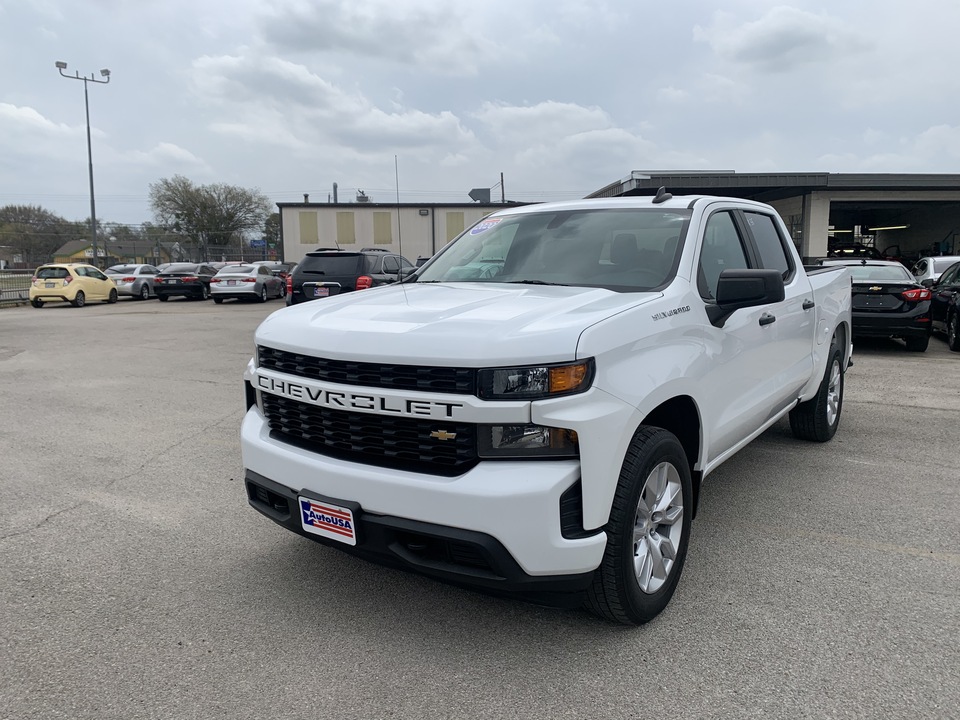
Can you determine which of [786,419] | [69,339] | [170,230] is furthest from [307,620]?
[170,230]

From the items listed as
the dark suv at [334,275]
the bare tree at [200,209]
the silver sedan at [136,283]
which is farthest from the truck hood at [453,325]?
the bare tree at [200,209]

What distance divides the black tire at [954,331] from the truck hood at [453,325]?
33.2 ft

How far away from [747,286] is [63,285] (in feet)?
80.1

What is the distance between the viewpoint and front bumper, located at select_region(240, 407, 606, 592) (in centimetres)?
240

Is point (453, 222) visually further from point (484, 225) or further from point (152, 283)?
point (484, 225)

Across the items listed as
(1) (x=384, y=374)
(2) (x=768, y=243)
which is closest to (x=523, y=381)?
(1) (x=384, y=374)

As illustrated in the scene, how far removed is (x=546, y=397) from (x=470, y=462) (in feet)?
1.23

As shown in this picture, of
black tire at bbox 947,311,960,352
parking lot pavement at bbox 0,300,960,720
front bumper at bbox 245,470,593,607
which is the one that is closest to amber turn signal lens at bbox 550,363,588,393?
front bumper at bbox 245,470,593,607

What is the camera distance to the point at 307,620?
3.01 meters

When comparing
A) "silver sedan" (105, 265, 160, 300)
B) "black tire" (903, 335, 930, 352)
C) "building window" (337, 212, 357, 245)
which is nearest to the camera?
"black tire" (903, 335, 930, 352)

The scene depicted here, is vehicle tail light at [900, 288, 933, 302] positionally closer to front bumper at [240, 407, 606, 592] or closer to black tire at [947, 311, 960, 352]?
black tire at [947, 311, 960, 352]

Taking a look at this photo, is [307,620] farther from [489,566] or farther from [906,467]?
[906,467]

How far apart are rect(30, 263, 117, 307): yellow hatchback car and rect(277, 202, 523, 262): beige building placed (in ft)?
53.9

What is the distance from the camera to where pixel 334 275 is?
1216 cm
